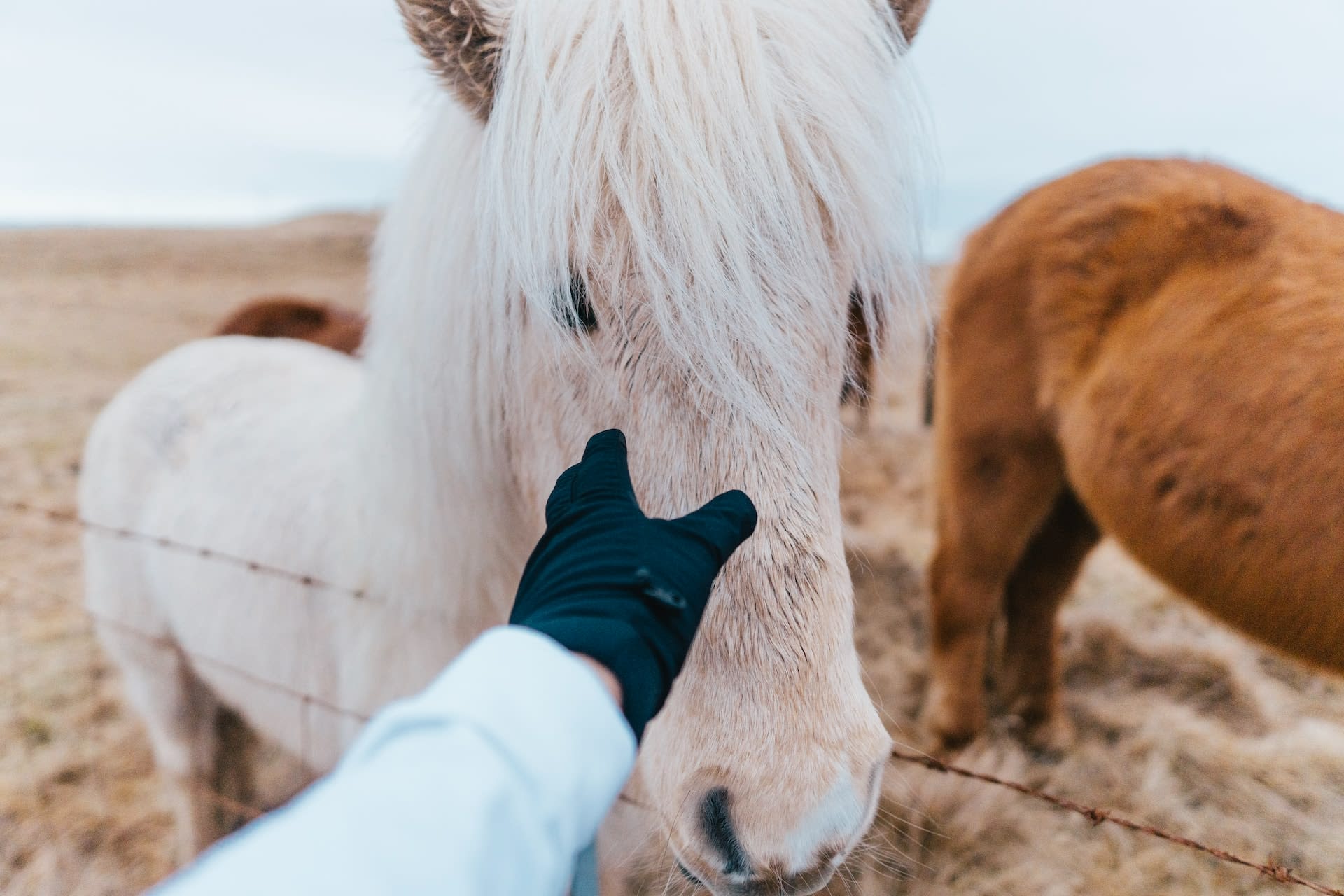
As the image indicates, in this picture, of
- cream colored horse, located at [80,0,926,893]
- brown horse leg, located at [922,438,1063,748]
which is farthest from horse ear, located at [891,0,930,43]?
brown horse leg, located at [922,438,1063,748]

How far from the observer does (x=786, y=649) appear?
742 millimetres

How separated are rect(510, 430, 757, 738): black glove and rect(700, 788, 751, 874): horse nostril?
21 centimetres

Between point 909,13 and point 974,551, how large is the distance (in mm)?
1832

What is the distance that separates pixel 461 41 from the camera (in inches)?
36.1

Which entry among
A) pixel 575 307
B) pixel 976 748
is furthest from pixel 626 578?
pixel 976 748

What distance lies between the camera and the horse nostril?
719 millimetres

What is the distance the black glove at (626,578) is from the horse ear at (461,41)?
555mm

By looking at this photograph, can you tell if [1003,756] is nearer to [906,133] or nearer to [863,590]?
[863,590]

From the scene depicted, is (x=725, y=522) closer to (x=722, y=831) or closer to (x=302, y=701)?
(x=722, y=831)

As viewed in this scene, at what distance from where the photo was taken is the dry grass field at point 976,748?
1.99 metres

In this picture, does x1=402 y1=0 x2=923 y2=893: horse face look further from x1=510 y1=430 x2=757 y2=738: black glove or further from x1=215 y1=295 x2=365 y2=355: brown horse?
x1=215 y1=295 x2=365 y2=355: brown horse

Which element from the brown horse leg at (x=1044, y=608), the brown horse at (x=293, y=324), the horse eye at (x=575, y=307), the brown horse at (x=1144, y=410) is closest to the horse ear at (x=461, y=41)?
the horse eye at (x=575, y=307)

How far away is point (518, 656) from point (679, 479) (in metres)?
0.37

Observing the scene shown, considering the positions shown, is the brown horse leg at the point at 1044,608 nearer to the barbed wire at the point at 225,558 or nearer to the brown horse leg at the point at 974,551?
the brown horse leg at the point at 974,551
